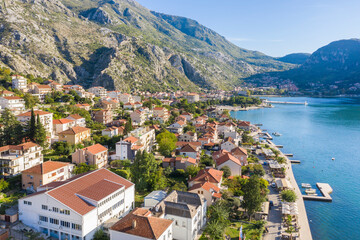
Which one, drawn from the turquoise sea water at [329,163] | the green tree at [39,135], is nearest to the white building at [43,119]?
the green tree at [39,135]

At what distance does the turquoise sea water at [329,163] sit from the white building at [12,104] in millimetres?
49815

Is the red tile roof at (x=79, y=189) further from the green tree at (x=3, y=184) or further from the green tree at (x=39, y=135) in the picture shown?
the green tree at (x=39, y=135)

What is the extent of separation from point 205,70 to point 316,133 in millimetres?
124803

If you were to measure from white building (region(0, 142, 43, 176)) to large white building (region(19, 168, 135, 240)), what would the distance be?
982 cm

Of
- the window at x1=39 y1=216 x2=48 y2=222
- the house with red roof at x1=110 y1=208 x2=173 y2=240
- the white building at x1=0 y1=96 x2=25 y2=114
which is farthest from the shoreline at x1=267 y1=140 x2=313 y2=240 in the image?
the white building at x1=0 y1=96 x2=25 y2=114

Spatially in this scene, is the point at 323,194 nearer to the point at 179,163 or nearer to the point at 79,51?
the point at 179,163

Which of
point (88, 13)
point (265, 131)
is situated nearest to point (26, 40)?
point (88, 13)

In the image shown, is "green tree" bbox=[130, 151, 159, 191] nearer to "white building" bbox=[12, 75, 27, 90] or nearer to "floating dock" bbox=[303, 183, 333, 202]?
"floating dock" bbox=[303, 183, 333, 202]

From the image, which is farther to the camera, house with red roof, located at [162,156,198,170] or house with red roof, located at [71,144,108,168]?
house with red roof, located at [162,156,198,170]

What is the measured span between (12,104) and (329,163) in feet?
201

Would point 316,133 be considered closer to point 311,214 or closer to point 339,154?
point 339,154

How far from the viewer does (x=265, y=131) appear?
7525cm

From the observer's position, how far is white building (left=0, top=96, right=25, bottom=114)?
1775 inches

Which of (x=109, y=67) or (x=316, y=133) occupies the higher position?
(x=109, y=67)
